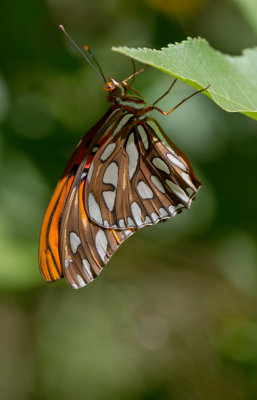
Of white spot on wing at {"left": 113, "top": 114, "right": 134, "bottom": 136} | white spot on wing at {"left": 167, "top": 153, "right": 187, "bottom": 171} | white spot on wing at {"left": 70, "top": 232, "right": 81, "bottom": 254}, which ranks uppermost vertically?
white spot on wing at {"left": 113, "top": 114, "right": 134, "bottom": 136}

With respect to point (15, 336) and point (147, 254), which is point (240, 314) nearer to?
point (147, 254)

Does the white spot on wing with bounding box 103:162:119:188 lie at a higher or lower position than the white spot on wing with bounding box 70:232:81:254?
higher

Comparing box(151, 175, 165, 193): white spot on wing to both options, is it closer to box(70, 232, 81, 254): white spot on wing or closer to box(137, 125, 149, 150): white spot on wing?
box(137, 125, 149, 150): white spot on wing

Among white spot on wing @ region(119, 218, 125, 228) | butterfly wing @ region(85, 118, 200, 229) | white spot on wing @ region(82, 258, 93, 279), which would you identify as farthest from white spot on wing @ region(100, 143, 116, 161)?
white spot on wing @ region(82, 258, 93, 279)

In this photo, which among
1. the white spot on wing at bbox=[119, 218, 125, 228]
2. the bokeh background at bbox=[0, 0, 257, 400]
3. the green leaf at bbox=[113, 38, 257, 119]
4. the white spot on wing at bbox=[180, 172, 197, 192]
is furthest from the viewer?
the bokeh background at bbox=[0, 0, 257, 400]

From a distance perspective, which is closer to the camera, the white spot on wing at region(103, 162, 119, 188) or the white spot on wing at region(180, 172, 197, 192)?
the white spot on wing at region(180, 172, 197, 192)

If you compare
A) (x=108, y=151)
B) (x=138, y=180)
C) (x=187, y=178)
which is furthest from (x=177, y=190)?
(x=108, y=151)

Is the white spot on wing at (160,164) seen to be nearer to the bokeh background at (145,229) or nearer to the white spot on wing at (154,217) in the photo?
the white spot on wing at (154,217)

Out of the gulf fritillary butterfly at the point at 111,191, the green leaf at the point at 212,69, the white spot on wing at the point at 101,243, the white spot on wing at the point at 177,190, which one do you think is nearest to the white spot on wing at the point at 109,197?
the gulf fritillary butterfly at the point at 111,191
